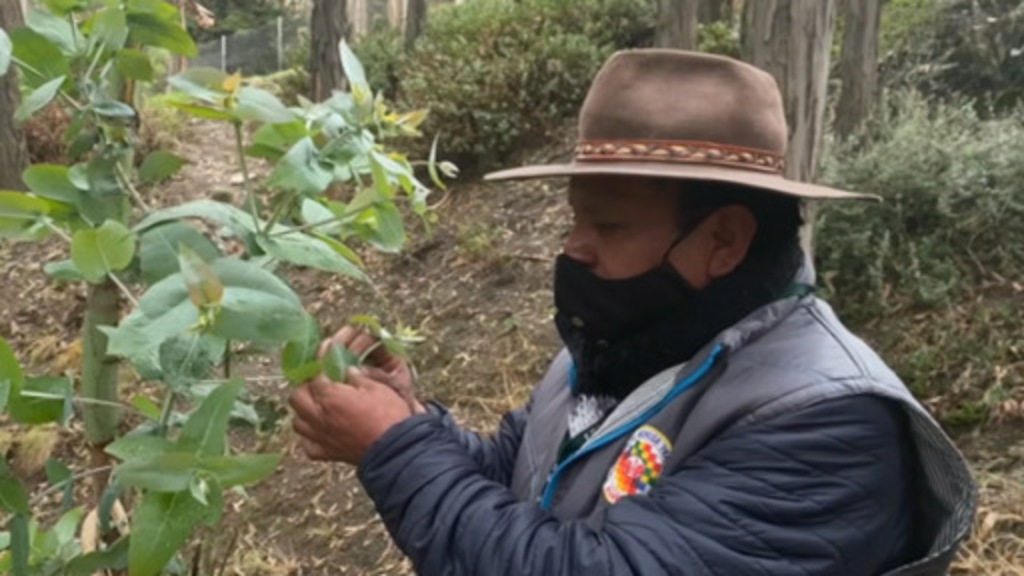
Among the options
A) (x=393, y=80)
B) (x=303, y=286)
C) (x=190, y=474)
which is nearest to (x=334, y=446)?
(x=190, y=474)

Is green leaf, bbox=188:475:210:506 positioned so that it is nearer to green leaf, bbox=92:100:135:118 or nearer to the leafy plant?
the leafy plant

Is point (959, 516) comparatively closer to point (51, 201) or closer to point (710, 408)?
point (710, 408)

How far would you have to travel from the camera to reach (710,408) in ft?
5.01

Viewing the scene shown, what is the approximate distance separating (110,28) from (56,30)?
0.10 meters

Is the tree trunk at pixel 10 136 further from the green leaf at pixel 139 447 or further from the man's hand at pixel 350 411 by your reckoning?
the green leaf at pixel 139 447

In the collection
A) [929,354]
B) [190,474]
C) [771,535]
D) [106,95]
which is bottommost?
[929,354]

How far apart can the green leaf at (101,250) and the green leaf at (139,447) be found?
205 mm

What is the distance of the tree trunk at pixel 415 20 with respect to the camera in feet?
38.3

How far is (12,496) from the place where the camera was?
1.43 meters

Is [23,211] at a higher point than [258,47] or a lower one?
higher

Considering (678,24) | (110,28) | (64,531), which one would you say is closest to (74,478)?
(64,531)

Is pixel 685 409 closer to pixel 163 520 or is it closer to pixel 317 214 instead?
pixel 317 214

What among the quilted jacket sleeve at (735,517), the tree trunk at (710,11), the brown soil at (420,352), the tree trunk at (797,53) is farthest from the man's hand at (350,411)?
the tree trunk at (710,11)

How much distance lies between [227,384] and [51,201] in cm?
48
